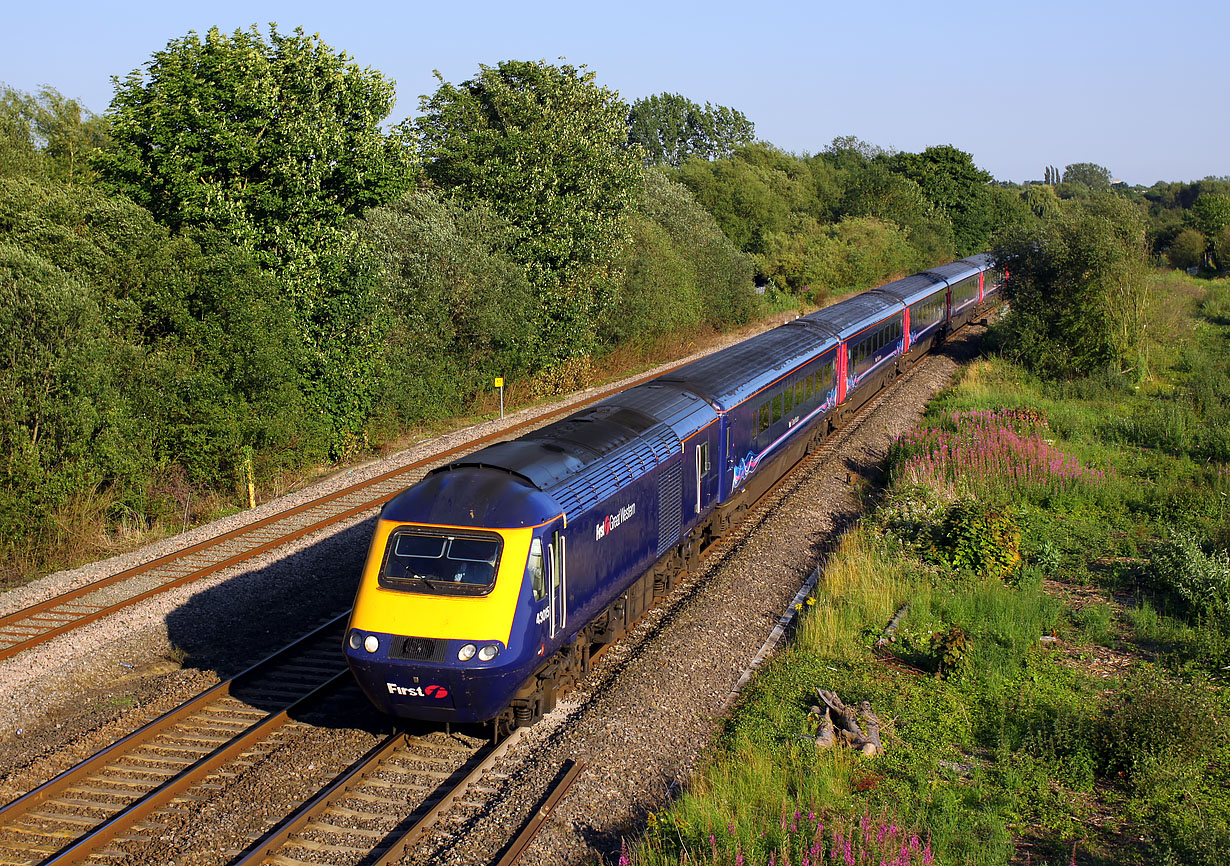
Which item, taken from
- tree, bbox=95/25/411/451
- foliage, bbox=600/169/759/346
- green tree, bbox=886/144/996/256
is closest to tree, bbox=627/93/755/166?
green tree, bbox=886/144/996/256

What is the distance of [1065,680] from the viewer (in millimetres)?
10883

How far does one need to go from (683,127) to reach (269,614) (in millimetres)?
107610

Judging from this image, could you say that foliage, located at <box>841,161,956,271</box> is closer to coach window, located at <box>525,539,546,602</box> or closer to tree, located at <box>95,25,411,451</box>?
tree, located at <box>95,25,411,451</box>

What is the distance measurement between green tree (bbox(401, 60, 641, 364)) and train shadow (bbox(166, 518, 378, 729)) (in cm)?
1809

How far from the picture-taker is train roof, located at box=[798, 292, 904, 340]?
23.9 metres

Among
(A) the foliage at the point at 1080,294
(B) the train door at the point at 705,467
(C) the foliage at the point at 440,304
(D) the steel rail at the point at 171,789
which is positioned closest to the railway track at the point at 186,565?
(D) the steel rail at the point at 171,789

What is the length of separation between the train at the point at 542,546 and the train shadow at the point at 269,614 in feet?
6.06

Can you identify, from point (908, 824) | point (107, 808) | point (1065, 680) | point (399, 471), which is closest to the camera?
point (908, 824)

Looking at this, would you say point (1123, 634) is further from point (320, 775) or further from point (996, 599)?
point (320, 775)

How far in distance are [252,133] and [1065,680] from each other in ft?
68.7

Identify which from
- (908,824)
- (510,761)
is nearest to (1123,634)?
(908,824)

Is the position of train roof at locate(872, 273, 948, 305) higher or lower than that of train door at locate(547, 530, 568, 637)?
higher

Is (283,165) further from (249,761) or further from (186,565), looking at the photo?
(249,761)

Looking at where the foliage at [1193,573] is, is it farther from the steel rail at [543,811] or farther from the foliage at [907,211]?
the foliage at [907,211]
